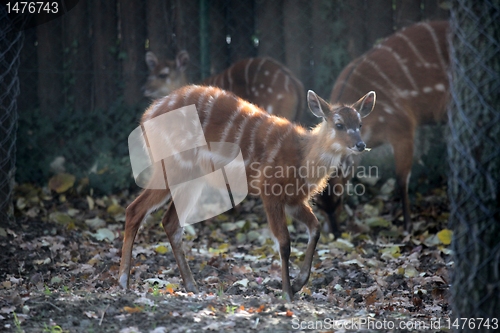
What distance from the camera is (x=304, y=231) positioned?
6492mm

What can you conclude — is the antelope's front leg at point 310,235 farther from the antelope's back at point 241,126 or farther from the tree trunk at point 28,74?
the tree trunk at point 28,74

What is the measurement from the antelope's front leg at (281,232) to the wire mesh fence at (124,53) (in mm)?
3175

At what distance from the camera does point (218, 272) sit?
16.7 feet

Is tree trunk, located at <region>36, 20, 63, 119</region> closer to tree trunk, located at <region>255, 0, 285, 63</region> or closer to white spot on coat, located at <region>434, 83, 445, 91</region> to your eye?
tree trunk, located at <region>255, 0, 285, 63</region>

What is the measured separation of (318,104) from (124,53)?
362cm

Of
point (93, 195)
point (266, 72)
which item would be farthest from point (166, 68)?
point (93, 195)

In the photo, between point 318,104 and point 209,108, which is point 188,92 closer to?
point 209,108

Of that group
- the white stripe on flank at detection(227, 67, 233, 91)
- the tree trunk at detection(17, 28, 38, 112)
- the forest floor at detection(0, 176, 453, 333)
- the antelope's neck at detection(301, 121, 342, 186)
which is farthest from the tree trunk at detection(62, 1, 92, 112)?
the antelope's neck at detection(301, 121, 342, 186)

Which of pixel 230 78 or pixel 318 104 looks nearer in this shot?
pixel 318 104

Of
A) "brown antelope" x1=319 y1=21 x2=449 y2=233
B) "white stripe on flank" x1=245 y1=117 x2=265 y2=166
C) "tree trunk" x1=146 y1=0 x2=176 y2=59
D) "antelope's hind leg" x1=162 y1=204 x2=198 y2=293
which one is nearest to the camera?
"antelope's hind leg" x1=162 y1=204 x2=198 y2=293

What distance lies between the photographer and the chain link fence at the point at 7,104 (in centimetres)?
568

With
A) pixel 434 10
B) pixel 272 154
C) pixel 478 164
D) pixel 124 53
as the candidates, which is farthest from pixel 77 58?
pixel 478 164

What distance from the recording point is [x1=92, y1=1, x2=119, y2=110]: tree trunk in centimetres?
781

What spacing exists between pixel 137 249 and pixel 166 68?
2.83 m
